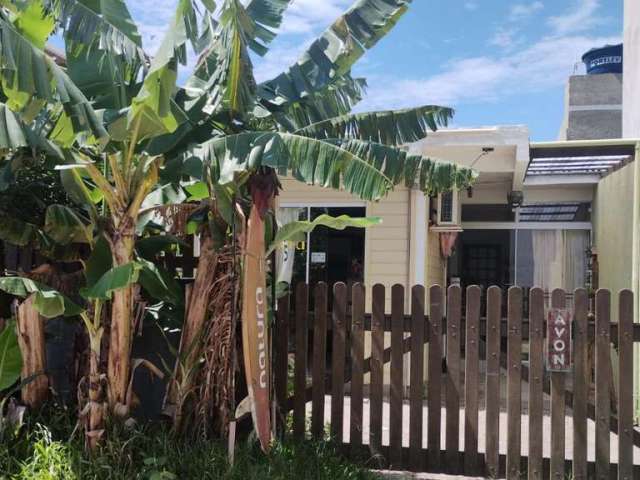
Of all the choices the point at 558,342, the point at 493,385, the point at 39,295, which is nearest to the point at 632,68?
the point at 558,342

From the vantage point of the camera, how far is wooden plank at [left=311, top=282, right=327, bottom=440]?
18.1ft

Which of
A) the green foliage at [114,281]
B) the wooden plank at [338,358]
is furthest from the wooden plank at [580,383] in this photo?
the green foliage at [114,281]

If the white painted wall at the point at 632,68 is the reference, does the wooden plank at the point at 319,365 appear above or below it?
below

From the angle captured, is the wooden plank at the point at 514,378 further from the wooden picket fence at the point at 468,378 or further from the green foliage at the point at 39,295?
the green foliage at the point at 39,295

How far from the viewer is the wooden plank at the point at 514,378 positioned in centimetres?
510

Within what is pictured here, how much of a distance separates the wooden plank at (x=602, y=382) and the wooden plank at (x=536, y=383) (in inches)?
16.9

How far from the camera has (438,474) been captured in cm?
543

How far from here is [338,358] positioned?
17.9ft

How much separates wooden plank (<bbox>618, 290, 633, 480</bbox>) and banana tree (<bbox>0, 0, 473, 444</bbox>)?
67.9 inches

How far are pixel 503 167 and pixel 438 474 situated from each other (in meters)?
5.83

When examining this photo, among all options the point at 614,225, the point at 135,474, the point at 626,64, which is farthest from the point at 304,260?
the point at 626,64

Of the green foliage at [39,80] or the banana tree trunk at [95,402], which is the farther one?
the banana tree trunk at [95,402]

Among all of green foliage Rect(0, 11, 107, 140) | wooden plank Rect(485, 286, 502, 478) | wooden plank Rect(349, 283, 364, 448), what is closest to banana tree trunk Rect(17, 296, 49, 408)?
green foliage Rect(0, 11, 107, 140)

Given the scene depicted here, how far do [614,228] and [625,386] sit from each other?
538cm
